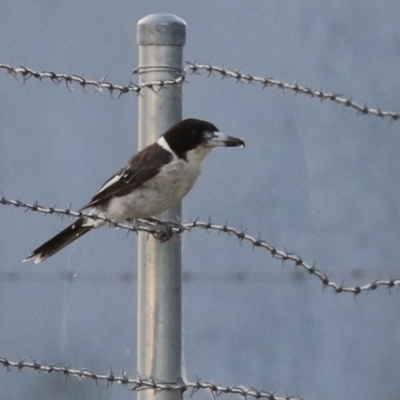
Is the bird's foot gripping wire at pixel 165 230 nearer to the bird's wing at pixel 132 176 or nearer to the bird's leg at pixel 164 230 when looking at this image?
the bird's leg at pixel 164 230

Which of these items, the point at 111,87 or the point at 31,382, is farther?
the point at 31,382

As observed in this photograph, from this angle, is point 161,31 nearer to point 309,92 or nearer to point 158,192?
point 309,92

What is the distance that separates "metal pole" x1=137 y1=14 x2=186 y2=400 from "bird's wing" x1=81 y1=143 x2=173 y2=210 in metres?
0.79

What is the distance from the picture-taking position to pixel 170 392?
3.20m

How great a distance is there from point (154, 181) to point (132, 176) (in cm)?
12

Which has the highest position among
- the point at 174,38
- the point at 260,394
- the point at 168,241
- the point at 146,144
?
the point at 174,38

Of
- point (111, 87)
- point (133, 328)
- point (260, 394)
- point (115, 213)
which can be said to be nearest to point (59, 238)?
point (115, 213)

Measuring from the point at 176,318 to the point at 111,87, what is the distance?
0.67m

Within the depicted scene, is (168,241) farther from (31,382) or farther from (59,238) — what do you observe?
(31,382)

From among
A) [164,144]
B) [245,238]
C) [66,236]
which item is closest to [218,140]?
[164,144]

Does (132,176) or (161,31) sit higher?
(161,31)

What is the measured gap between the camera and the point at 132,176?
446 centimetres

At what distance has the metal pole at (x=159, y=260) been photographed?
3.21 meters

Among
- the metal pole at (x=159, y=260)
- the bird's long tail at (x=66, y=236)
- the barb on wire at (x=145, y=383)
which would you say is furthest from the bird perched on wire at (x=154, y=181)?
the barb on wire at (x=145, y=383)
